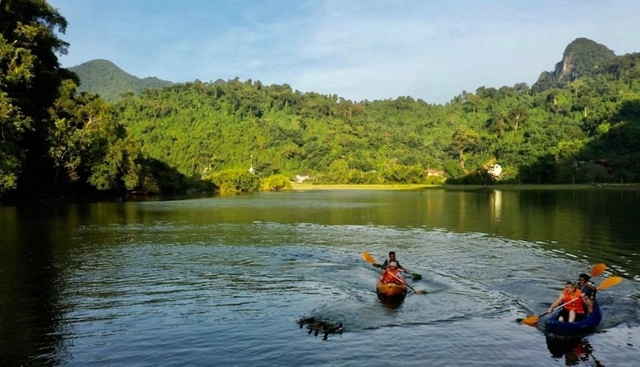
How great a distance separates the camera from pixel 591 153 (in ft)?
Result: 370

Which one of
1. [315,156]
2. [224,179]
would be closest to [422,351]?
[224,179]

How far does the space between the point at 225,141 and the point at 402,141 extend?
64.7 m

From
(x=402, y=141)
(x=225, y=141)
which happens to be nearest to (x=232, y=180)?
(x=225, y=141)

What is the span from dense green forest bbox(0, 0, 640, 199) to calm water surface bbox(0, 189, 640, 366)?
2453 centimetres

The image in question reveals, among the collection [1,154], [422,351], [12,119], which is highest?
[12,119]

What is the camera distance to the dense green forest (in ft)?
189

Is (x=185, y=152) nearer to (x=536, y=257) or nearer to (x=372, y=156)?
(x=372, y=156)

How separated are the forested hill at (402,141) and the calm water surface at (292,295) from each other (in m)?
83.3

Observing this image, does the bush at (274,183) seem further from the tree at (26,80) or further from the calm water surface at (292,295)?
the calm water surface at (292,295)

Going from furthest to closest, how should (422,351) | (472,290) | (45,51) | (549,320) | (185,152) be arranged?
(185,152) < (45,51) < (472,290) < (549,320) < (422,351)

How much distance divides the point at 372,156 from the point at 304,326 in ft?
509

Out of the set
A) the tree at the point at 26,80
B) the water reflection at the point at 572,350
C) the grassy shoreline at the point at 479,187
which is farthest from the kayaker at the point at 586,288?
the grassy shoreline at the point at 479,187

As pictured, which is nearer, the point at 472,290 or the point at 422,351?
the point at 422,351

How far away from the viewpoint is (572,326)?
14086mm
